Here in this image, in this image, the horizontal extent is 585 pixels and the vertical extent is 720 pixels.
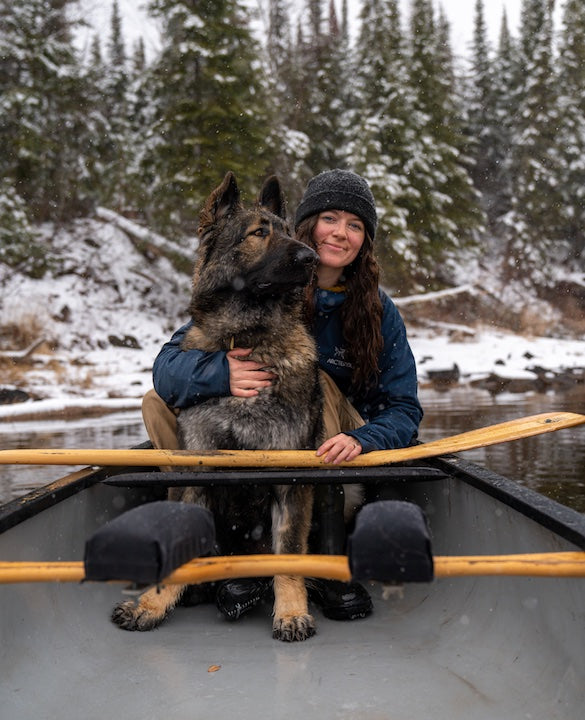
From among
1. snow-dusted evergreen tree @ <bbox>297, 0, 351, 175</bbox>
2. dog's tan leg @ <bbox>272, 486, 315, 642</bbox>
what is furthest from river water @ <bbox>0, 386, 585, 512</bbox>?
snow-dusted evergreen tree @ <bbox>297, 0, 351, 175</bbox>

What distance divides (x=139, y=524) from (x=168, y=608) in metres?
1.59

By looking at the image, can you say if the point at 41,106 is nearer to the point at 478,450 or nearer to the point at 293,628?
the point at 478,450

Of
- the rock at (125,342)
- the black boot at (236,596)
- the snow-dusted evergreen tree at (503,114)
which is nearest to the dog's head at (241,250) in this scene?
the black boot at (236,596)

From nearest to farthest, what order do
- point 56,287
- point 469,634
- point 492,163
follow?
point 469,634 → point 56,287 → point 492,163

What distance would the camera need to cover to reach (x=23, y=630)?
2.64 metres

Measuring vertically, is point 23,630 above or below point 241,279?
below

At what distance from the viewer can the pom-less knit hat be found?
3.80m

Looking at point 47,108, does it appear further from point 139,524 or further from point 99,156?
point 139,524

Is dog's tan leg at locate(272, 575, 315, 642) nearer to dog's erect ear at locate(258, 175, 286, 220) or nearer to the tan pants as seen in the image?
the tan pants

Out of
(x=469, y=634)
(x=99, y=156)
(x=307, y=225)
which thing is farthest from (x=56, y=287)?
(x=469, y=634)

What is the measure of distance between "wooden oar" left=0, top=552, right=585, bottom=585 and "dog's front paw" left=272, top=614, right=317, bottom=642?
1.20m

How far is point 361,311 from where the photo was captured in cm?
378

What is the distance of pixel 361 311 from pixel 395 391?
1.64 ft

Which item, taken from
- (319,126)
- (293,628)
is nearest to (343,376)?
(293,628)
